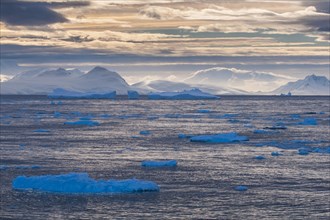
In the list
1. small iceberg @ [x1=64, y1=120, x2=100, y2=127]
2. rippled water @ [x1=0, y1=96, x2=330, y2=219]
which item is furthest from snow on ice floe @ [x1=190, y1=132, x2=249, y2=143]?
small iceberg @ [x1=64, y1=120, x2=100, y2=127]

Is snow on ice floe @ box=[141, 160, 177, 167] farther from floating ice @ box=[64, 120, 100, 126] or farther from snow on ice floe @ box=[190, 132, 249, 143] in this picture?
floating ice @ box=[64, 120, 100, 126]

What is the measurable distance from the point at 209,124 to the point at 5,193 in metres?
55.2

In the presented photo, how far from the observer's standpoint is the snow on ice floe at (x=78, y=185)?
3142 centimetres

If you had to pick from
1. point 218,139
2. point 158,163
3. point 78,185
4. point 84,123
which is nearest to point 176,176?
point 158,163

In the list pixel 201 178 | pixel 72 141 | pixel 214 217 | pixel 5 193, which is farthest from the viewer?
pixel 72 141

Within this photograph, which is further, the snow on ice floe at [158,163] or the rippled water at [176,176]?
the snow on ice floe at [158,163]

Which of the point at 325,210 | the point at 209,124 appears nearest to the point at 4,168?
the point at 325,210

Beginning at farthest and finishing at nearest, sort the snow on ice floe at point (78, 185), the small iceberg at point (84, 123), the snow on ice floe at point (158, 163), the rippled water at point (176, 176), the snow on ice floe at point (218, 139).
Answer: the small iceberg at point (84, 123)
the snow on ice floe at point (218, 139)
the snow on ice floe at point (158, 163)
the snow on ice floe at point (78, 185)
the rippled water at point (176, 176)

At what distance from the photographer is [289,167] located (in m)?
40.1

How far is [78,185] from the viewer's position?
1240 inches

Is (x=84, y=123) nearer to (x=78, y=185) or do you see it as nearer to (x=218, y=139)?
(x=218, y=139)

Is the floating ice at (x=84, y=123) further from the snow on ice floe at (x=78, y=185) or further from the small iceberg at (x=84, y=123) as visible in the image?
the snow on ice floe at (x=78, y=185)

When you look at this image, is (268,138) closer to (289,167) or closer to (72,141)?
(72,141)

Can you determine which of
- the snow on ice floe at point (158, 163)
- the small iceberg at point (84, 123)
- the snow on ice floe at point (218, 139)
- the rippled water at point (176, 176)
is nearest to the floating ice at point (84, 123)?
the small iceberg at point (84, 123)
